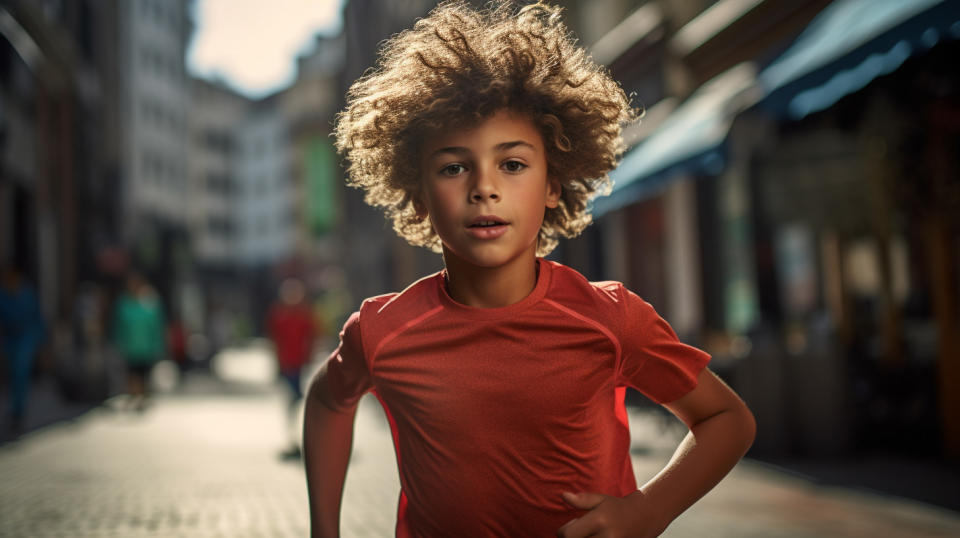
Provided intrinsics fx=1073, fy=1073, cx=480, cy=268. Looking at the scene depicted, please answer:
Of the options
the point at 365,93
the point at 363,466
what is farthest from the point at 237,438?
the point at 365,93

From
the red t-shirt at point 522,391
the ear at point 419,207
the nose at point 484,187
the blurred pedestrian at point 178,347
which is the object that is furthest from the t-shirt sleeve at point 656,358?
the blurred pedestrian at point 178,347

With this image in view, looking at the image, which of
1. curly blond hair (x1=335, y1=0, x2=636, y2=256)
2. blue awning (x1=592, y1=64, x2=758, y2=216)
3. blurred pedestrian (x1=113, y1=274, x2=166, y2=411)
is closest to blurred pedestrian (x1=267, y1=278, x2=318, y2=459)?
blue awning (x1=592, y1=64, x2=758, y2=216)

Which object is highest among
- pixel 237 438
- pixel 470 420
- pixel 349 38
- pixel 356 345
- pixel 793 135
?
pixel 349 38

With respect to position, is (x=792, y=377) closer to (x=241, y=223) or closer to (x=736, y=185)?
(x=736, y=185)

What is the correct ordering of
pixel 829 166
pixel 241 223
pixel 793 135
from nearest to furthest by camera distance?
pixel 793 135 < pixel 829 166 < pixel 241 223

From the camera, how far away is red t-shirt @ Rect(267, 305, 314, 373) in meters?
10.4

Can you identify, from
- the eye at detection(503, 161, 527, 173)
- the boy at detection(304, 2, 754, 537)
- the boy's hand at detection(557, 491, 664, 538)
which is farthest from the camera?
the eye at detection(503, 161, 527, 173)

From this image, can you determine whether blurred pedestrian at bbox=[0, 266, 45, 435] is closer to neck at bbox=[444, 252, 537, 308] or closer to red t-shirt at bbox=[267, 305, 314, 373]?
red t-shirt at bbox=[267, 305, 314, 373]

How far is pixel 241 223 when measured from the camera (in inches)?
3248

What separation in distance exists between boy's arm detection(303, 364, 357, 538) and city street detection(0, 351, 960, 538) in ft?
12.1

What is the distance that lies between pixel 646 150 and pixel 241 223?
2869 inches

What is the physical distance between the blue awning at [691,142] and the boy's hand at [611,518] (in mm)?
6775

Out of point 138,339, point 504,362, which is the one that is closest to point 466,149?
point 504,362

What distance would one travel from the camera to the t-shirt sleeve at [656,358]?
1.93 metres
